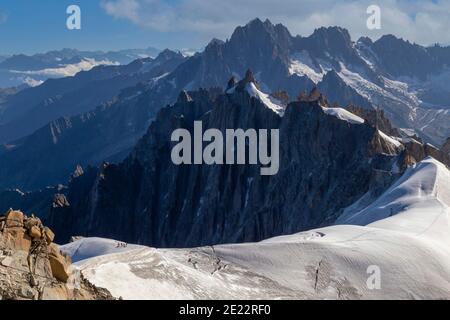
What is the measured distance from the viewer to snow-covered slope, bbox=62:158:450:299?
3909cm

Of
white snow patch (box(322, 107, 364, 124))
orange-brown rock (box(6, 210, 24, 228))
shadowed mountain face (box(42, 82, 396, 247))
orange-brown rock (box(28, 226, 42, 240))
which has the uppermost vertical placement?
white snow patch (box(322, 107, 364, 124))

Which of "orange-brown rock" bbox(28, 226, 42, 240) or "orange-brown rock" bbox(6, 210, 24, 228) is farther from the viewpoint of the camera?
"orange-brown rock" bbox(28, 226, 42, 240)

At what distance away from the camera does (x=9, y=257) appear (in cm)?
2752

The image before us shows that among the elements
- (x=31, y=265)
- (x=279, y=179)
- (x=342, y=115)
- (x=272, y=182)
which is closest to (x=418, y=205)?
(x=31, y=265)

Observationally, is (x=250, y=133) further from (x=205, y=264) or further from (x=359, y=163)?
(x=205, y=264)

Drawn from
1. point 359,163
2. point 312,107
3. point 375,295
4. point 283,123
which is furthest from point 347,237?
point 283,123

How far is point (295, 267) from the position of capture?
147 feet

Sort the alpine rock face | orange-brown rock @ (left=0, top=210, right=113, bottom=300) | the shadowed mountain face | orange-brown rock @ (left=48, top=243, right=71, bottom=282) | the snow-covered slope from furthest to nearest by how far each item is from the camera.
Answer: the shadowed mountain face → the alpine rock face → the snow-covered slope → orange-brown rock @ (left=48, top=243, right=71, bottom=282) → orange-brown rock @ (left=0, top=210, right=113, bottom=300)

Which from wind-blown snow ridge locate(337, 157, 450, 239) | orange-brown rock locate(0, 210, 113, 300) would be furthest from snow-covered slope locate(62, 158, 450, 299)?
orange-brown rock locate(0, 210, 113, 300)

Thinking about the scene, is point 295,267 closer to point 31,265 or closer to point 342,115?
point 31,265

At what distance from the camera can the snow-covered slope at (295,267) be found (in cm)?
3909

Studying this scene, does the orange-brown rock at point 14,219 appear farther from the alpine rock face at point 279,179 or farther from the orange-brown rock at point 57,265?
the alpine rock face at point 279,179

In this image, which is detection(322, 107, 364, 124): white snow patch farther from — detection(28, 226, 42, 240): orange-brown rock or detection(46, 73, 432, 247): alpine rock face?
detection(28, 226, 42, 240): orange-brown rock

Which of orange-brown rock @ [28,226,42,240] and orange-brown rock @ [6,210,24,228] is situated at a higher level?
orange-brown rock @ [6,210,24,228]
